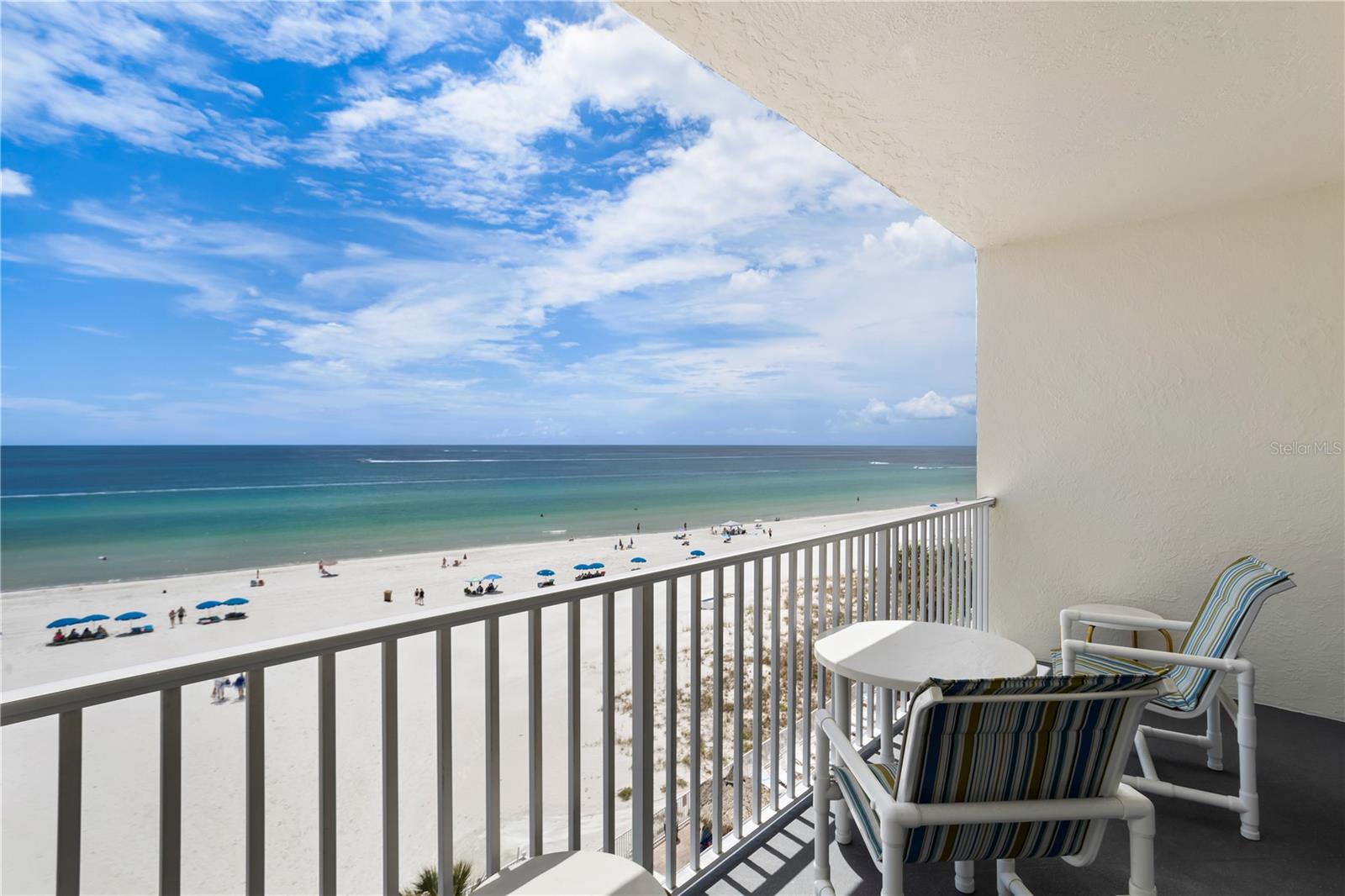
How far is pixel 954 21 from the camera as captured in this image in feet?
6.55

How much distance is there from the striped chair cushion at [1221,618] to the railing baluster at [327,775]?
280 centimetres

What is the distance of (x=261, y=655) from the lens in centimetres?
105

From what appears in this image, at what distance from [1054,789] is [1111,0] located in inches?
88.8

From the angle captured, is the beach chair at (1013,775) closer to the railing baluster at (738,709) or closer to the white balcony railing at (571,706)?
the white balcony railing at (571,706)

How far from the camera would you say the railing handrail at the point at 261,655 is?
0.86 metres

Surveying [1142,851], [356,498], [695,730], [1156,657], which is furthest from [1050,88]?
[356,498]

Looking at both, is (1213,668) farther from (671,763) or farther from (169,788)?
(169,788)

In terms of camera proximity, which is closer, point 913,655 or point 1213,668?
point 913,655

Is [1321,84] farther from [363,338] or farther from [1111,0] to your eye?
[363,338]

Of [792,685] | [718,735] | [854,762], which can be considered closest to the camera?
[854,762]

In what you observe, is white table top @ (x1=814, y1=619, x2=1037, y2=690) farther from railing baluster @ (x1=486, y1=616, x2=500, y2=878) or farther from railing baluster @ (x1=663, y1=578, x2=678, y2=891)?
railing baluster @ (x1=486, y1=616, x2=500, y2=878)

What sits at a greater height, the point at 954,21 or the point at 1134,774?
the point at 954,21

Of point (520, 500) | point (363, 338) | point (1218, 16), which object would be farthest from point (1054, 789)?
point (363, 338)

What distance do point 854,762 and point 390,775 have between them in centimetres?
102
